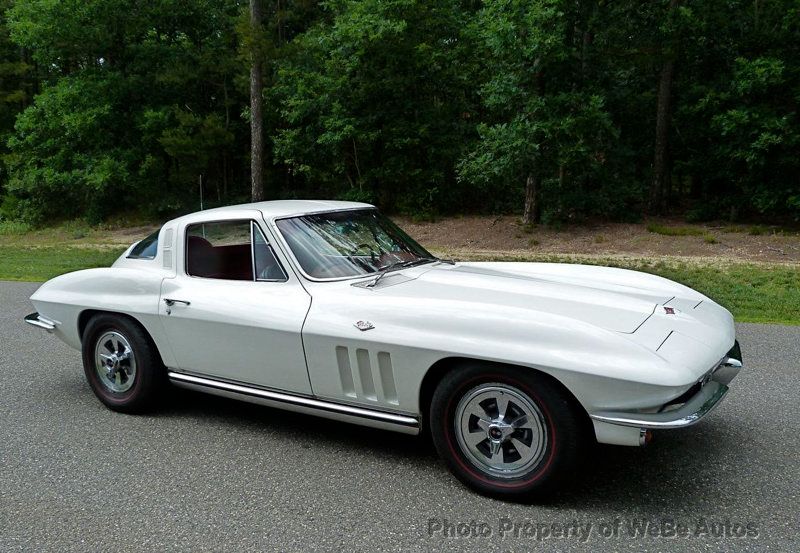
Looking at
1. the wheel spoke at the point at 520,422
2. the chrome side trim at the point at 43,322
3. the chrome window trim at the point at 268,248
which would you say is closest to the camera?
the wheel spoke at the point at 520,422

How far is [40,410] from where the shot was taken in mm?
4809

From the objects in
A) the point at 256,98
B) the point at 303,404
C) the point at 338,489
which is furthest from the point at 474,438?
the point at 256,98

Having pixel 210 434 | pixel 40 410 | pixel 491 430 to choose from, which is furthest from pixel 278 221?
pixel 40 410

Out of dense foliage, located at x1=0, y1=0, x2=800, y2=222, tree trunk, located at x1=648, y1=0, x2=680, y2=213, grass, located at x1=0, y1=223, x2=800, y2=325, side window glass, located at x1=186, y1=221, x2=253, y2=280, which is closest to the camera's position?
side window glass, located at x1=186, y1=221, x2=253, y2=280

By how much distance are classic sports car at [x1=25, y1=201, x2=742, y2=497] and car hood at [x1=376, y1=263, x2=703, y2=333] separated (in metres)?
0.02

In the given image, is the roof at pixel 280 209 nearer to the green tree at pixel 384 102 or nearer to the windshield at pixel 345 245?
the windshield at pixel 345 245

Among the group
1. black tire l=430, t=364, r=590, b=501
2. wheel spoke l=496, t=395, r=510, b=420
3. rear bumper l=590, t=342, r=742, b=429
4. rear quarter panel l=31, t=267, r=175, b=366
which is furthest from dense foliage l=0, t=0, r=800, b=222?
wheel spoke l=496, t=395, r=510, b=420

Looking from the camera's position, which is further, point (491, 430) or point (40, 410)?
point (40, 410)

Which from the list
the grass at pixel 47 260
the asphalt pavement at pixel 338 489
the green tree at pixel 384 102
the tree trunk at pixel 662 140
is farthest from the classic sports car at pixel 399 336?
the green tree at pixel 384 102

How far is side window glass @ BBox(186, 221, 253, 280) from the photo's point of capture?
4.44 meters

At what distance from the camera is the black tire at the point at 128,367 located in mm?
4496

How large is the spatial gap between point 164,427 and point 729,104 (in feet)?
61.1

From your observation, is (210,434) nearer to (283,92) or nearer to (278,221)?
(278,221)

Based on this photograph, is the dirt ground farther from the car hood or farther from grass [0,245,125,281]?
the car hood
